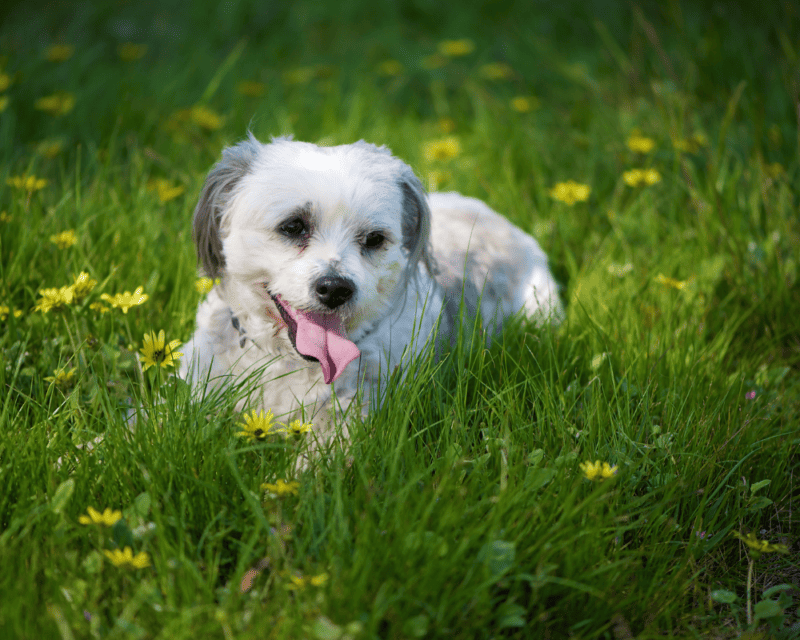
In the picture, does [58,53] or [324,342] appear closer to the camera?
[324,342]

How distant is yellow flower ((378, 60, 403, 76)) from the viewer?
21.7ft

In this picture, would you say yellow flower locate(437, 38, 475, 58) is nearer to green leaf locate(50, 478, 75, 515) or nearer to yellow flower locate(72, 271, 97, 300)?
yellow flower locate(72, 271, 97, 300)

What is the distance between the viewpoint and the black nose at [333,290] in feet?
8.72

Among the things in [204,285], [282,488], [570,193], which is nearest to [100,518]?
[282,488]

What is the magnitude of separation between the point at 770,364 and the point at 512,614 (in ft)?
7.96

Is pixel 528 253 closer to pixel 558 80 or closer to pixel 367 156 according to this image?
pixel 367 156

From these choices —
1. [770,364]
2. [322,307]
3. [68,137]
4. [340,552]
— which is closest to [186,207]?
[68,137]

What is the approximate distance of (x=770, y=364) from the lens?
12.0 feet

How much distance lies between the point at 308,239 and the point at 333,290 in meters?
0.30

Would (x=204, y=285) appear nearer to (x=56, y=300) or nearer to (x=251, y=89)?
(x=56, y=300)

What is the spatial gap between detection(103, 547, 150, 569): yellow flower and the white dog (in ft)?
2.62

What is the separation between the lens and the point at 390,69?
21.7 ft

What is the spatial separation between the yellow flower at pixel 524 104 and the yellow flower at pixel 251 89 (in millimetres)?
2233

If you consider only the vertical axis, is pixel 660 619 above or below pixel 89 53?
below
